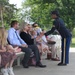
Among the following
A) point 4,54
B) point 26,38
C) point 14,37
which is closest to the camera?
point 4,54

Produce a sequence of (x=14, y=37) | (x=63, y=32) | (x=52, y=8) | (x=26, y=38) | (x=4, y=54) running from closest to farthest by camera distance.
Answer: (x=4, y=54)
(x=14, y=37)
(x=26, y=38)
(x=63, y=32)
(x=52, y=8)

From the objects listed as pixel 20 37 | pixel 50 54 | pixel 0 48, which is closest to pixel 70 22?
pixel 50 54

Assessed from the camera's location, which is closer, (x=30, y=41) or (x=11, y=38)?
Result: (x=11, y=38)

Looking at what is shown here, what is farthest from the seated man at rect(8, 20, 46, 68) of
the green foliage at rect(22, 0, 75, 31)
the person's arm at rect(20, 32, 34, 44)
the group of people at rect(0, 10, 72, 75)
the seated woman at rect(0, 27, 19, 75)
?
the green foliage at rect(22, 0, 75, 31)

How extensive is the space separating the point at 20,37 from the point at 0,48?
2.78m

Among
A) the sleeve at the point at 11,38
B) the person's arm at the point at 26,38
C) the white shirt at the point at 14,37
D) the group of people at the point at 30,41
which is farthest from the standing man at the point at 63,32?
the sleeve at the point at 11,38

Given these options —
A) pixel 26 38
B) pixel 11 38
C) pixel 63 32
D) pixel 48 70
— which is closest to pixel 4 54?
pixel 11 38

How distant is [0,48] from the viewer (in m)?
7.73

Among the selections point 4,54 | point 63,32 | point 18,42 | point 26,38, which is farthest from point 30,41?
point 4,54

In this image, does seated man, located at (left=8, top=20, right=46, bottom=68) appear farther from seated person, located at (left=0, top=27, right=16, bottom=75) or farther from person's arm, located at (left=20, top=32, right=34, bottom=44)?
seated person, located at (left=0, top=27, right=16, bottom=75)

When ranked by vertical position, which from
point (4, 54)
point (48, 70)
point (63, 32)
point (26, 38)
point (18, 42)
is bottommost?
point (48, 70)

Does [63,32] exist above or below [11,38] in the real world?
above

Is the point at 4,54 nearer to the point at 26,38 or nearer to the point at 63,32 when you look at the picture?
the point at 26,38

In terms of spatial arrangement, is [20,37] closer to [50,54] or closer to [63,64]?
[63,64]
